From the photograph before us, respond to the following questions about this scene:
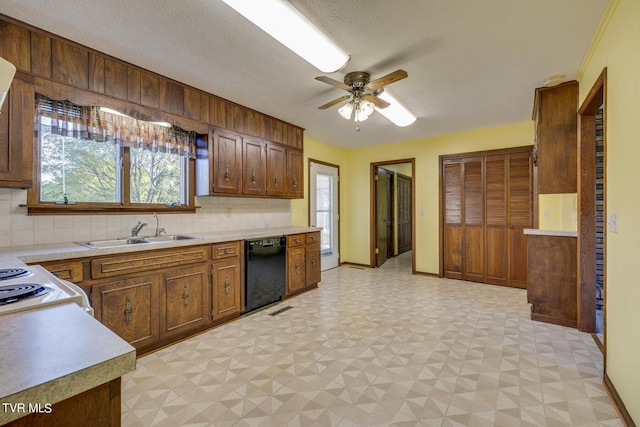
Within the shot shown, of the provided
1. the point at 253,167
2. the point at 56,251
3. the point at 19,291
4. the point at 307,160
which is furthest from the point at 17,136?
the point at 307,160

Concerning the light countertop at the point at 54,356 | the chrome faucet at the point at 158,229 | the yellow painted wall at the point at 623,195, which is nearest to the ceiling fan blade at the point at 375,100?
the yellow painted wall at the point at 623,195

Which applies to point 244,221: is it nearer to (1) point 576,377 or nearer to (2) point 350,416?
(2) point 350,416

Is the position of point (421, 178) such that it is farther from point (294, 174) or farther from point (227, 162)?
point (227, 162)

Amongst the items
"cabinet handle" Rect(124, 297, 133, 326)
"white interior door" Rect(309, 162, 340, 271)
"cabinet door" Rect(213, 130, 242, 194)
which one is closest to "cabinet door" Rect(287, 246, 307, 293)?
"cabinet door" Rect(213, 130, 242, 194)

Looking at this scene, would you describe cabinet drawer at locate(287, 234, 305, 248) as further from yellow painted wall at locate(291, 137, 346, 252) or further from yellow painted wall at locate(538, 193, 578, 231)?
yellow painted wall at locate(538, 193, 578, 231)

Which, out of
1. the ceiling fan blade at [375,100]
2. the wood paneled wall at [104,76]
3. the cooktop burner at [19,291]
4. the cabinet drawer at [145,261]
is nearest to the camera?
the cooktop burner at [19,291]

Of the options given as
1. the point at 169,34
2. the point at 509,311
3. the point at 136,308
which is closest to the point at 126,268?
the point at 136,308

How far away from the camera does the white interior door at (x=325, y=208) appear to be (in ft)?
17.2

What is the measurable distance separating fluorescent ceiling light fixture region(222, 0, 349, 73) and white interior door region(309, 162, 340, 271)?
3058 mm

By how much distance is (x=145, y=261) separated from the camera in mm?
2396

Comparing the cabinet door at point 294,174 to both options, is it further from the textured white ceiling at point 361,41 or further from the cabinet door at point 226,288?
the cabinet door at point 226,288

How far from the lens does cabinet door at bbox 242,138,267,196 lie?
362 cm

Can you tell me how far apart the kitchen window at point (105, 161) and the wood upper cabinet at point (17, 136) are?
5.2 inches

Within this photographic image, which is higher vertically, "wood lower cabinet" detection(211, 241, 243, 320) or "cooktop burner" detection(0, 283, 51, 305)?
"cooktop burner" detection(0, 283, 51, 305)
